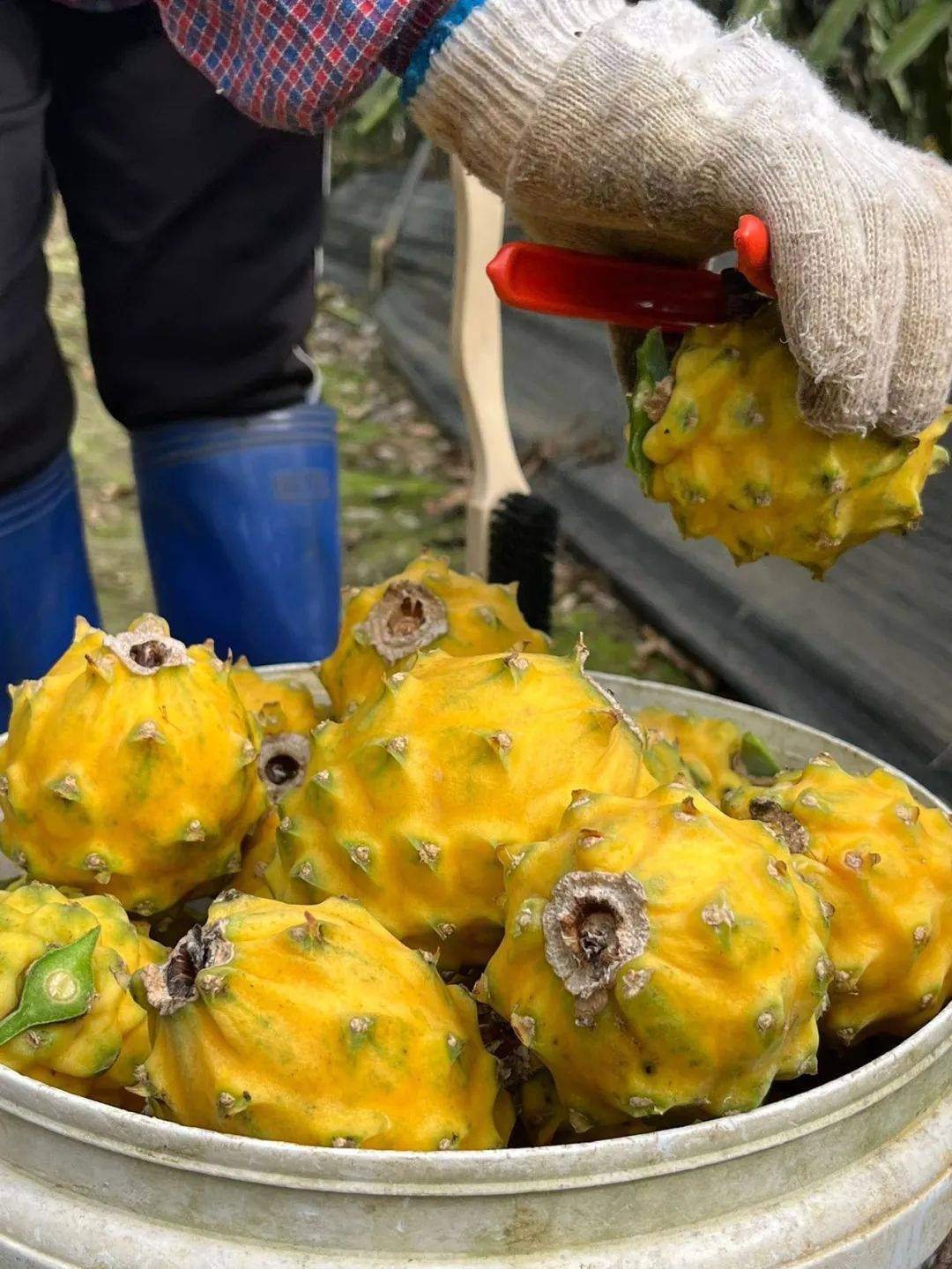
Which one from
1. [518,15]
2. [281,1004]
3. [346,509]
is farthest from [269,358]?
[346,509]

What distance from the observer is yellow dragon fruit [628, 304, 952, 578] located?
1032 mm

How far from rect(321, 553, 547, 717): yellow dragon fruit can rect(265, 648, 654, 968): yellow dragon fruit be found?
23 centimetres

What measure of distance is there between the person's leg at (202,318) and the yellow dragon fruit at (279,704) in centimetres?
57

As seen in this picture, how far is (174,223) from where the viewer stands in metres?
1.75

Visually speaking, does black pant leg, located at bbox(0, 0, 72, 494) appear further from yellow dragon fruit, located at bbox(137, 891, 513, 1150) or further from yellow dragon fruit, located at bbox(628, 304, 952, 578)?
yellow dragon fruit, located at bbox(137, 891, 513, 1150)

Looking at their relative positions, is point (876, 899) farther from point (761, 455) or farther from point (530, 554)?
point (530, 554)

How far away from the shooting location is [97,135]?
1.69m

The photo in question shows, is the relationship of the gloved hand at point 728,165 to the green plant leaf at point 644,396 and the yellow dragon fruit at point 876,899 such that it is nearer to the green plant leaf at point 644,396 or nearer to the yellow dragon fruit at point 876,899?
the green plant leaf at point 644,396

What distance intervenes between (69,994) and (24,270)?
998 millimetres

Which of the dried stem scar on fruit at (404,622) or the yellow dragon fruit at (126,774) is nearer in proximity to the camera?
the yellow dragon fruit at (126,774)

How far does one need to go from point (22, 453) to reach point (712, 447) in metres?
0.95

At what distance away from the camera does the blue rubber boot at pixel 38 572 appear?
1.63 meters


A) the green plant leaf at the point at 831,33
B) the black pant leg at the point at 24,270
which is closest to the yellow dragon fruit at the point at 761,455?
the black pant leg at the point at 24,270

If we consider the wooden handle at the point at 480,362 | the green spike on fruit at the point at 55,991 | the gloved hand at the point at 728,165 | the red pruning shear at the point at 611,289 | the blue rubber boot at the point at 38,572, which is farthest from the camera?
the wooden handle at the point at 480,362
